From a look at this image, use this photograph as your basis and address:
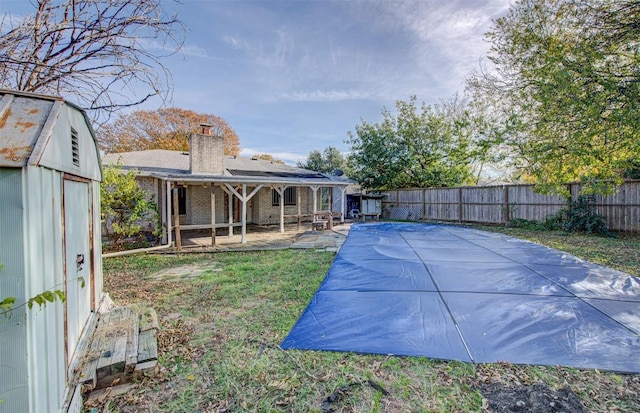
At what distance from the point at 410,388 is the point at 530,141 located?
29.6 ft

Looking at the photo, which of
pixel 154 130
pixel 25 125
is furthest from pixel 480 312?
pixel 154 130

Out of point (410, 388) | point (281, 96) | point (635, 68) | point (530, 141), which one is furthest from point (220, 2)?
point (281, 96)

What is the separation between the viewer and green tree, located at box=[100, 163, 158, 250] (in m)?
7.93

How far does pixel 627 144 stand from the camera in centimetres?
684

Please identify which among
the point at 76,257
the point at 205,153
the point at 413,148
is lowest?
the point at 76,257

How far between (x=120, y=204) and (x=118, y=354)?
22.4 feet

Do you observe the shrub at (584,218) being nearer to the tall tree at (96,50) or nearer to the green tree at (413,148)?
the green tree at (413,148)

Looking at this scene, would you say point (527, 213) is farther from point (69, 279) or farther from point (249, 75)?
point (69, 279)

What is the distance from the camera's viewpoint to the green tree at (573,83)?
643 centimetres

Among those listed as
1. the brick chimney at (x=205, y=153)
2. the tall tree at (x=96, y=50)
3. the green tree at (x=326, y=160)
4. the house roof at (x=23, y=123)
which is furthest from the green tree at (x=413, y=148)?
the house roof at (x=23, y=123)

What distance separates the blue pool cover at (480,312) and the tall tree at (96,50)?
10.9ft

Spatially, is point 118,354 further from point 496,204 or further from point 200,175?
point 496,204

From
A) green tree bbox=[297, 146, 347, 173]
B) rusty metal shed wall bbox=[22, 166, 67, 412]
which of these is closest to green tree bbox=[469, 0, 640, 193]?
rusty metal shed wall bbox=[22, 166, 67, 412]

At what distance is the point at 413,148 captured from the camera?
19188 millimetres
